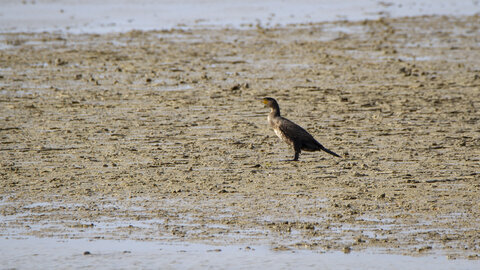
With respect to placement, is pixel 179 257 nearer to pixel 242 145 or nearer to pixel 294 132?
pixel 294 132

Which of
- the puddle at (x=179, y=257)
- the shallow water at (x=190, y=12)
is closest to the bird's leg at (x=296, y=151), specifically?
the puddle at (x=179, y=257)

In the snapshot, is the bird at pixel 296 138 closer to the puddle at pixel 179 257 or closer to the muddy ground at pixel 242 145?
the muddy ground at pixel 242 145

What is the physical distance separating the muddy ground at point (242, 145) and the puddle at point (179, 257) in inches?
6.5

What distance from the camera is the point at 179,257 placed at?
23.8ft

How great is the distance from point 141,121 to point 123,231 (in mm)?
5229

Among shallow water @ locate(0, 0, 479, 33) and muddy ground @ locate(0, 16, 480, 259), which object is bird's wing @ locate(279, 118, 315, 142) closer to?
muddy ground @ locate(0, 16, 480, 259)

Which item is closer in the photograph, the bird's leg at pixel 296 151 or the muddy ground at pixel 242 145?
the muddy ground at pixel 242 145

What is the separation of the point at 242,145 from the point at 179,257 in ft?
14.3

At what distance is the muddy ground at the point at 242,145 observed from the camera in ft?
26.2

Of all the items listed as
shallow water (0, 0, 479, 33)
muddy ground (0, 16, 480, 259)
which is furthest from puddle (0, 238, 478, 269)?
shallow water (0, 0, 479, 33)

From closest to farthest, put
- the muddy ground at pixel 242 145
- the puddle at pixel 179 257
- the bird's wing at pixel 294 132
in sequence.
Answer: the puddle at pixel 179 257
the muddy ground at pixel 242 145
the bird's wing at pixel 294 132

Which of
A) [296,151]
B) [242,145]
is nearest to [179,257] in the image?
[296,151]

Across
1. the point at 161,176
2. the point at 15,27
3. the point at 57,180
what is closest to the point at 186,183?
the point at 161,176

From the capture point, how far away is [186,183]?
9.51 metres
